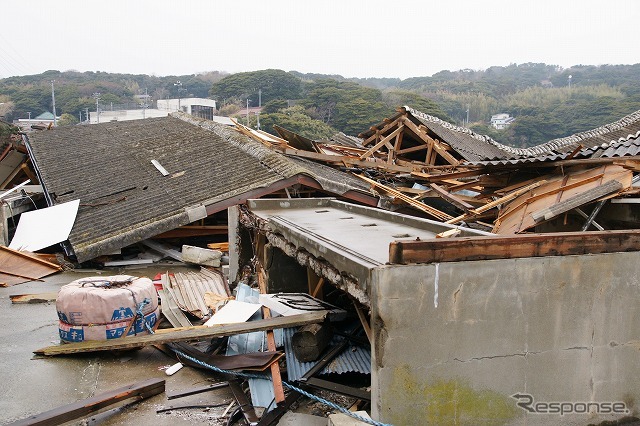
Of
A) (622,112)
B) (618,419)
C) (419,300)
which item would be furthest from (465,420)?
(622,112)

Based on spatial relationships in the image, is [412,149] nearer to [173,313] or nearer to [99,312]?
[173,313]

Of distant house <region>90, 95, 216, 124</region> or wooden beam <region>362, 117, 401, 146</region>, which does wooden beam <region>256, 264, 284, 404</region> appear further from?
distant house <region>90, 95, 216, 124</region>

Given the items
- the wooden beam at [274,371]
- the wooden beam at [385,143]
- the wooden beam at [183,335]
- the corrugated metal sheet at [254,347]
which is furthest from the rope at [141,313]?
the wooden beam at [385,143]

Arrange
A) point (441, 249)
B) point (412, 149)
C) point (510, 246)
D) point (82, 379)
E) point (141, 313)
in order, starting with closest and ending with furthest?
point (441, 249) → point (510, 246) → point (82, 379) → point (141, 313) → point (412, 149)

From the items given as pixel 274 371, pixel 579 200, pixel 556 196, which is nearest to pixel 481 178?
pixel 556 196

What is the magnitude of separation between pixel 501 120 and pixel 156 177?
77.4m

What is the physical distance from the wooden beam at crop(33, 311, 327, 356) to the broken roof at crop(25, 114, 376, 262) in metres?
4.77

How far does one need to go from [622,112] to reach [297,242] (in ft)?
209

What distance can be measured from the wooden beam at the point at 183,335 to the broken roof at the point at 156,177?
4.77 metres

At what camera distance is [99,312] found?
6504 mm

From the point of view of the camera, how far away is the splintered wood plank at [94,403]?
4863 mm

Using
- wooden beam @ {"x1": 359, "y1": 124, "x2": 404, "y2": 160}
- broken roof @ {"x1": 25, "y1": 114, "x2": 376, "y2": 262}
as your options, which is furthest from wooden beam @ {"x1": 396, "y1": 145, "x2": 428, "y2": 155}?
broken roof @ {"x1": 25, "y1": 114, "x2": 376, "y2": 262}

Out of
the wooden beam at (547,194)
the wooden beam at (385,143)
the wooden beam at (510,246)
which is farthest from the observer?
the wooden beam at (385,143)

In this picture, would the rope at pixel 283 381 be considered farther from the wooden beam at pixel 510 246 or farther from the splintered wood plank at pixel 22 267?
the splintered wood plank at pixel 22 267
